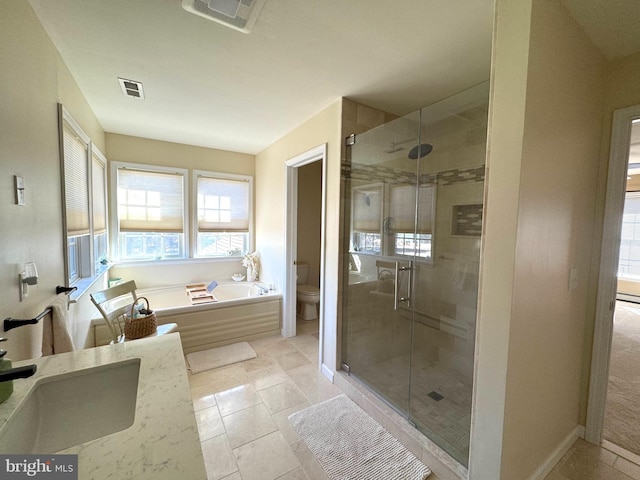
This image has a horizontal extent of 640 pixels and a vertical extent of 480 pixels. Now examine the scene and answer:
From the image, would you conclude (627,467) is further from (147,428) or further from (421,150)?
(147,428)

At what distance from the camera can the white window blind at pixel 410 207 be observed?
2.21 meters

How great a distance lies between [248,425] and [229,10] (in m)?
2.57

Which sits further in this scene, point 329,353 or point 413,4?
point 329,353

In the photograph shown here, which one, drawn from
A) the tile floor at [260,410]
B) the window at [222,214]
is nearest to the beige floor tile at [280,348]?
the tile floor at [260,410]

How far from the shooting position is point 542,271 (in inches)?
51.4

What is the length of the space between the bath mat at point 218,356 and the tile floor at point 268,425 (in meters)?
0.08

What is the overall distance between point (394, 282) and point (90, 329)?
287 cm

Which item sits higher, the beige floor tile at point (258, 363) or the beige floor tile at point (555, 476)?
the beige floor tile at point (555, 476)

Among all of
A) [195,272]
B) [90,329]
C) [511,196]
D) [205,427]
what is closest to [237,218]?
[195,272]

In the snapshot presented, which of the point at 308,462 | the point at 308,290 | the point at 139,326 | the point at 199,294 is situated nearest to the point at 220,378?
the point at 139,326

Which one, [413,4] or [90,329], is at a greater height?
[413,4]

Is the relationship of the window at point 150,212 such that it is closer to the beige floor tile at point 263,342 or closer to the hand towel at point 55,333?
the beige floor tile at point 263,342

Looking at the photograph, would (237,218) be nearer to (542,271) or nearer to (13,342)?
(13,342)

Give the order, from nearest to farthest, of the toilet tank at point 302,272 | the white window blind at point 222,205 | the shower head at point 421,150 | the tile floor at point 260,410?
the tile floor at point 260,410
the shower head at point 421,150
the white window blind at point 222,205
the toilet tank at point 302,272
